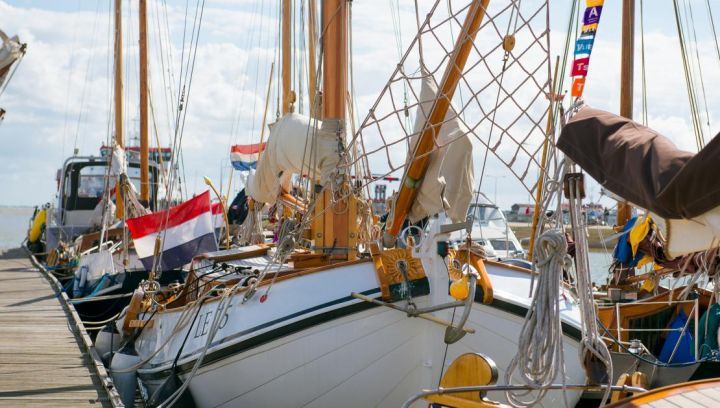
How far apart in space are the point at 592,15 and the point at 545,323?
8.99 meters

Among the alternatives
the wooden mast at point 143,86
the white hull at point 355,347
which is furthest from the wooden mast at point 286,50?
the white hull at point 355,347

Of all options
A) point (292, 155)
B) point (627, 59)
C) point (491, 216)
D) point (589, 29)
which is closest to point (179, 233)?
point (292, 155)

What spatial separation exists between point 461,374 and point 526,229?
59328mm

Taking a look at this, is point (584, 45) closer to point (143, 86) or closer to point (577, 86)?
point (577, 86)

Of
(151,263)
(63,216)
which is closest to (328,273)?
(151,263)

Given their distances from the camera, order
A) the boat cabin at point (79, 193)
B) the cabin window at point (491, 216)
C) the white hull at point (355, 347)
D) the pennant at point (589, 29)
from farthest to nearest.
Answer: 1. the boat cabin at point (79, 193)
2. the cabin window at point (491, 216)
3. the pennant at point (589, 29)
4. the white hull at point (355, 347)

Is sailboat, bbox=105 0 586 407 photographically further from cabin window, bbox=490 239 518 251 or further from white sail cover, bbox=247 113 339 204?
cabin window, bbox=490 239 518 251

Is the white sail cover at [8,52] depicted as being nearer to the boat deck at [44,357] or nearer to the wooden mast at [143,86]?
the boat deck at [44,357]

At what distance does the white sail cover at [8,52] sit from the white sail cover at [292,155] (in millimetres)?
3321

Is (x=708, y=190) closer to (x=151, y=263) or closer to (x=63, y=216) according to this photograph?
(x=151, y=263)

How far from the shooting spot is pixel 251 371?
8.77 meters

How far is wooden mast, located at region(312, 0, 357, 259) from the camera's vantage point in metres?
9.60

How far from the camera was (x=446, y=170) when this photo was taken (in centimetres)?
879

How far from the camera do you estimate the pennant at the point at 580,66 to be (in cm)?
1272
